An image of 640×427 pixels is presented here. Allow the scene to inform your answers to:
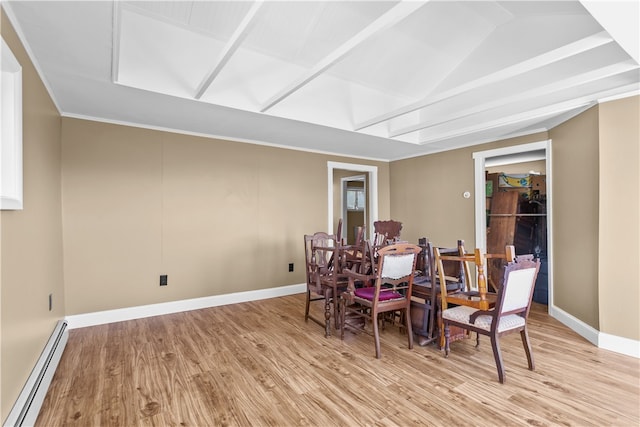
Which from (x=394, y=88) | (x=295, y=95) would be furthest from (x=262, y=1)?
(x=394, y=88)

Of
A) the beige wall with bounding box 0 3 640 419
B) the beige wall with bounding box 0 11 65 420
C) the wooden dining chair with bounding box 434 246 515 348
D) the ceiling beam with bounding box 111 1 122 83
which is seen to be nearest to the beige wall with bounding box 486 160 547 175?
the beige wall with bounding box 0 3 640 419

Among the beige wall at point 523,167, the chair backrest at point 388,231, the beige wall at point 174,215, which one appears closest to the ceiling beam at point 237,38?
the beige wall at point 174,215

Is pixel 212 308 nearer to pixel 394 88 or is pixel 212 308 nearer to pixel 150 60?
pixel 150 60

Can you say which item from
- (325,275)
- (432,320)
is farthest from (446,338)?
(325,275)

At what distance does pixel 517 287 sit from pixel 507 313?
0.21m

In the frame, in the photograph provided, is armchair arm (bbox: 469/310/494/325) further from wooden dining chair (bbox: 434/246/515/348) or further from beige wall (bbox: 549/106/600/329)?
beige wall (bbox: 549/106/600/329)

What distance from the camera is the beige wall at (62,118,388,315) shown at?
3467 millimetres

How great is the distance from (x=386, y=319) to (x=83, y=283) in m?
3.43

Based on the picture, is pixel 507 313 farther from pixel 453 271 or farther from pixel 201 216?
pixel 201 216

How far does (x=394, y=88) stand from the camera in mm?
3951

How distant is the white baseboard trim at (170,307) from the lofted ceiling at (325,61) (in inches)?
86.8

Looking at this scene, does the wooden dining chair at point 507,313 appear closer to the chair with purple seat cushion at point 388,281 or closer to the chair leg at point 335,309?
the chair with purple seat cushion at point 388,281

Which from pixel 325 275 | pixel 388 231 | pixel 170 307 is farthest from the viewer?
pixel 388 231

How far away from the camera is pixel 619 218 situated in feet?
9.32
